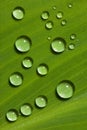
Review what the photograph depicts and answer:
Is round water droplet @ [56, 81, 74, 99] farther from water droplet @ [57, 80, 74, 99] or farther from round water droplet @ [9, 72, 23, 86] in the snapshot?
round water droplet @ [9, 72, 23, 86]

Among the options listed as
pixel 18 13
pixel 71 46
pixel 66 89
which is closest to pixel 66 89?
pixel 66 89

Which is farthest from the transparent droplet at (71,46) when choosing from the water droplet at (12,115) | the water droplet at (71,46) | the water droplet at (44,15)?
the water droplet at (12,115)

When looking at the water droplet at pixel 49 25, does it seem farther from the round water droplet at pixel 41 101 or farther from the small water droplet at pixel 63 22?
the round water droplet at pixel 41 101

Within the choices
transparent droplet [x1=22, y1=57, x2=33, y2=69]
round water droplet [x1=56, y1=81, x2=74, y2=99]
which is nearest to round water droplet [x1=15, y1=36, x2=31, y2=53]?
transparent droplet [x1=22, y1=57, x2=33, y2=69]

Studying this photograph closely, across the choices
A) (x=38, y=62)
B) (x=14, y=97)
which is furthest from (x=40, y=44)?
(x=14, y=97)

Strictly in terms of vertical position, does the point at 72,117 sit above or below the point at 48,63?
below

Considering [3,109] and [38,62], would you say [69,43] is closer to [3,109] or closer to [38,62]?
[38,62]
